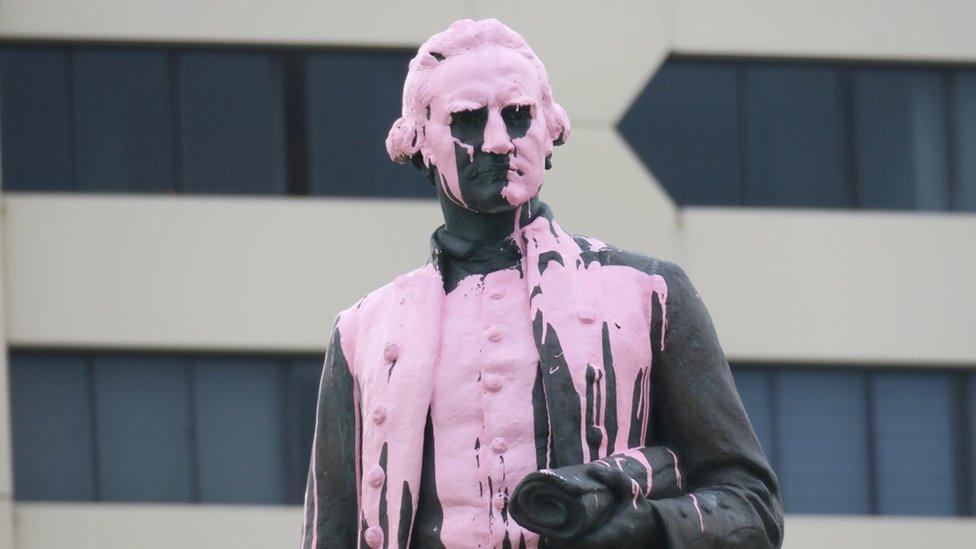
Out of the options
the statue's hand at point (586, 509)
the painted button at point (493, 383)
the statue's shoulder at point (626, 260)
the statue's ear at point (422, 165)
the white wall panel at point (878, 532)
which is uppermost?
the statue's ear at point (422, 165)

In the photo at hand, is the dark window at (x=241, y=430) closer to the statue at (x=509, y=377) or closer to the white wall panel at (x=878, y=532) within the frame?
the white wall panel at (x=878, y=532)

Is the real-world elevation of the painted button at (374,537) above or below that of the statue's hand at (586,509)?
below

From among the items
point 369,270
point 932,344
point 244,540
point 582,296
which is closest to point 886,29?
point 932,344

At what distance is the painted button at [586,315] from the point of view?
8.75 m

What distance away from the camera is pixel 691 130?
36.4 metres

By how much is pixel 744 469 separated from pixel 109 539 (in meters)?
26.9

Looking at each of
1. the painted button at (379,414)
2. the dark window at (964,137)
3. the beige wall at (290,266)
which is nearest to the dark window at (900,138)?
the dark window at (964,137)

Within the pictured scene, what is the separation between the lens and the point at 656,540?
847cm

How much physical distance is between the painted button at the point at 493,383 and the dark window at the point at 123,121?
27.0 m

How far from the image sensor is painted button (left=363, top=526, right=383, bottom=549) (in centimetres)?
864

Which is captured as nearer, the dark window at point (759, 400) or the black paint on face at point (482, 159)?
the black paint on face at point (482, 159)

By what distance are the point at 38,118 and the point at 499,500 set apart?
2747 cm

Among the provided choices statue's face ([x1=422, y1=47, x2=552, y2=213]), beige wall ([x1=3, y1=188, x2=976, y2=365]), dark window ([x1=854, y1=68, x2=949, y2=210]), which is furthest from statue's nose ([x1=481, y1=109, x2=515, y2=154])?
dark window ([x1=854, y1=68, x2=949, y2=210])

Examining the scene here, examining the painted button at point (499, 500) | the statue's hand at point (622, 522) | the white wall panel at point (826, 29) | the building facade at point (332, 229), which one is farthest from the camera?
the white wall panel at point (826, 29)
